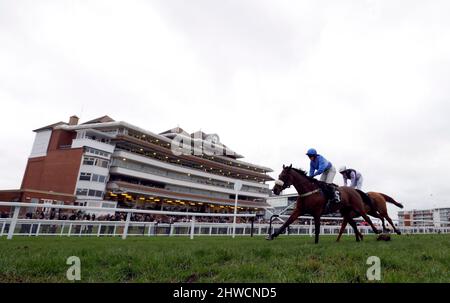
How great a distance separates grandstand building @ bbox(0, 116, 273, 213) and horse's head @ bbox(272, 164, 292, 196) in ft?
130

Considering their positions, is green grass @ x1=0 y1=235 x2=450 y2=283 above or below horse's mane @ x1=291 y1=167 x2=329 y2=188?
below

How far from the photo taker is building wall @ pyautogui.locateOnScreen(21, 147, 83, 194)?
151ft

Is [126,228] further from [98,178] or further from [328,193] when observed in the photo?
[98,178]

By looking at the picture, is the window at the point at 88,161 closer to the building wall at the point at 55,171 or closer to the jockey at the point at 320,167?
the building wall at the point at 55,171

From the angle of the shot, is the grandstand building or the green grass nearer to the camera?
the green grass

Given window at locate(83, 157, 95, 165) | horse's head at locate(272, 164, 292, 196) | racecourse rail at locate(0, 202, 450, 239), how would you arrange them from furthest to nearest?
window at locate(83, 157, 95, 165), racecourse rail at locate(0, 202, 450, 239), horse's head at locate(272, 164, 292, 196)

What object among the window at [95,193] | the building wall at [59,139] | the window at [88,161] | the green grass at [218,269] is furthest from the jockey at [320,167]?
the building wall at [59,139]

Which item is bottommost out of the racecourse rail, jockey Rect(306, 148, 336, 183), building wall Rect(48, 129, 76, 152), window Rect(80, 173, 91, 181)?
the racecourse rail

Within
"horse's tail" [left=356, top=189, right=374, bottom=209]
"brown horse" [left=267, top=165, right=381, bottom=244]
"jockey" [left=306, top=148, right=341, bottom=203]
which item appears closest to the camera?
"brown horse" [left=267, top=165, right=381, bottom=244]

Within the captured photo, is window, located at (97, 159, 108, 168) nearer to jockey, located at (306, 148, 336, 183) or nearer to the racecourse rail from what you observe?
the racecourse rail

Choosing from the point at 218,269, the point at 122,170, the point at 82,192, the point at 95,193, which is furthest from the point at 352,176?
the point at 122,170

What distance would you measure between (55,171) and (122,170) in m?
10.5

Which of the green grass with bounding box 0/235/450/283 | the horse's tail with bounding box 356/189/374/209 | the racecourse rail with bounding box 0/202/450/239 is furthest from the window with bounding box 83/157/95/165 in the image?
the green grass with bounding box 0/235/450/283

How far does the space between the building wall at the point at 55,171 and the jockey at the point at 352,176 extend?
1740 inches
